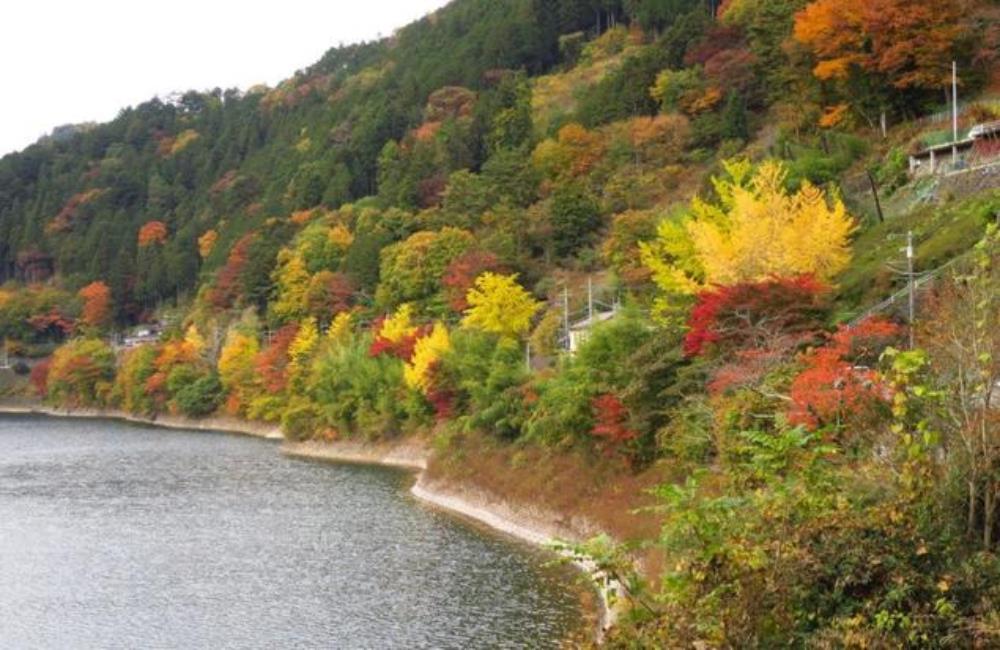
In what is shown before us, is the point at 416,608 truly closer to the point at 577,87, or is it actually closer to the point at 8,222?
the point at 577,87

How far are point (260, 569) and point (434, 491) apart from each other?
12.6 m

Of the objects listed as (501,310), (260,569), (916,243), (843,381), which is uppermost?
(843,381)

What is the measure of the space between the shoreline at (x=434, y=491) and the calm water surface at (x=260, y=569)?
1.10 metres

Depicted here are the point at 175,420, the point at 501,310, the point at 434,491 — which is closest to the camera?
the point at 434,491

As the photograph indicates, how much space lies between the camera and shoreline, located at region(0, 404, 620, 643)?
80.6 ft

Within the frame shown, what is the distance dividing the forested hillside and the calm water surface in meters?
4.04

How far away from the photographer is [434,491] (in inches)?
1746

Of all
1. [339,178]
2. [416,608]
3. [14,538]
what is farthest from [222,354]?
[416,608]

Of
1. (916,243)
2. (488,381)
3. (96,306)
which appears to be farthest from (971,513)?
(96,306)

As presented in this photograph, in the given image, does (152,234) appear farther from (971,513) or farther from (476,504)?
(971,513)

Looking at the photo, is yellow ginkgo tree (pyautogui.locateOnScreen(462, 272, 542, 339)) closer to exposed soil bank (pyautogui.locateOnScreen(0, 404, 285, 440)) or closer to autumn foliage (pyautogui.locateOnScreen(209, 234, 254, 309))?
exposed soil bank (pyautogui.locateOnScreen(0, 404, 285, 440))

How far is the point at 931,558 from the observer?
11.3 meters

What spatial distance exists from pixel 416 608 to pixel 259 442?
1827 inches

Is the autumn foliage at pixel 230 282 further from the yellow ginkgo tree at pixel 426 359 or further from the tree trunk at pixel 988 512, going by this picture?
the tree trunk at pixel 988 512
